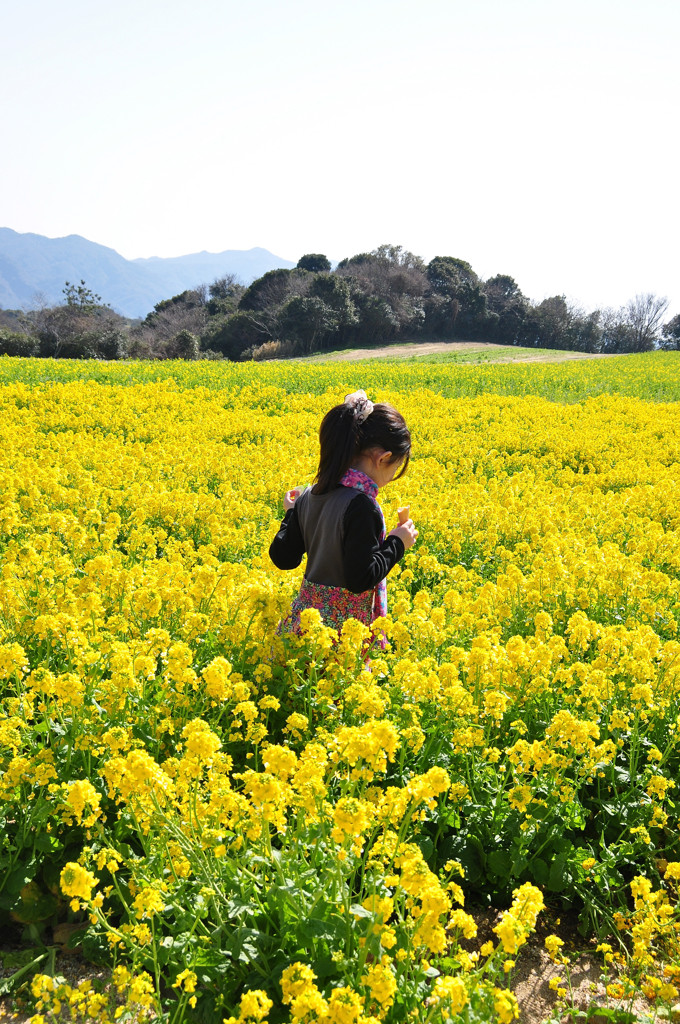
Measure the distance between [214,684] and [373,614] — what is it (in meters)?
1.31

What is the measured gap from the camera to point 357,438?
11.5 ft

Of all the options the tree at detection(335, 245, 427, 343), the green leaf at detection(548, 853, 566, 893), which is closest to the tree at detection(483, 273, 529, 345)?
the tree at detection(335, 245, 427, 343)

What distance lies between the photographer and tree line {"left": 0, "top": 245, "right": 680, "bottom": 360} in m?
46.6

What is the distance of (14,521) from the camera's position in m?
5.48

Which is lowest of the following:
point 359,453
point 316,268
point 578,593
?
point 578,593

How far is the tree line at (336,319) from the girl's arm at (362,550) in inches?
1618

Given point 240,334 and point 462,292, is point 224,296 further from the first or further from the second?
point 462,292

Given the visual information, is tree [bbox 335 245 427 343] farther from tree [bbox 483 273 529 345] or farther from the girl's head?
the girl's head

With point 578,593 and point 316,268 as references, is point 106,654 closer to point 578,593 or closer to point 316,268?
point 578,593

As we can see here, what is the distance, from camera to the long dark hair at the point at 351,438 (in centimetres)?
347

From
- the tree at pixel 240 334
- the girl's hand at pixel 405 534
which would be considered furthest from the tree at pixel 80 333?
the girl's hand at pixel 405 534

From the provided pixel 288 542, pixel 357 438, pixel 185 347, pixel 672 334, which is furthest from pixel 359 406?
pixel 672 334

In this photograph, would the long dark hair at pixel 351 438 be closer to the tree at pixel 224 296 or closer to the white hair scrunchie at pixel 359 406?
the white hair scrunchie at pixel 359 406

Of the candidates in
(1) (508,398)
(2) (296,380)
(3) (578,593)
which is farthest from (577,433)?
(2) (296,380)
